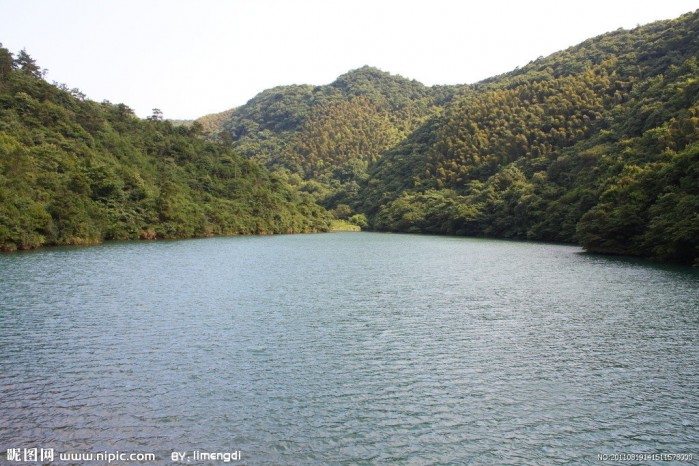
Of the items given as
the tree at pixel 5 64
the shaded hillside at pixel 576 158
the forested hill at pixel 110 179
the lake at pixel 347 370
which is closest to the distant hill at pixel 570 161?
the shaded hillside at pixel 576 158

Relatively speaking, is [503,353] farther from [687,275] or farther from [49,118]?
[49,118]

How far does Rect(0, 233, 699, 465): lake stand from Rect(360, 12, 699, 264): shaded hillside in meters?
20.5

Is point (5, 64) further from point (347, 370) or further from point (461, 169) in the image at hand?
point (461, 169)

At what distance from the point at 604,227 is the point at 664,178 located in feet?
24.7

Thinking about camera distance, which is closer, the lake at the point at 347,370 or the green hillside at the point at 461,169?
the lake at the point at 347,370

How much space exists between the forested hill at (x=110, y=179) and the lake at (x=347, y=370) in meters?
23.0

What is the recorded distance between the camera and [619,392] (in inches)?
595

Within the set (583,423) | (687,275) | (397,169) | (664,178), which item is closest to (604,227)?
(664,178)

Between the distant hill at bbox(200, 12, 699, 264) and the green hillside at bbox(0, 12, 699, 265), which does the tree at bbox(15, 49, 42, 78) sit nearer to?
the green hillside at bbox(0, 12, 699, 265)

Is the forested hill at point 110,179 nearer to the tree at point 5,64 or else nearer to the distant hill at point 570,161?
the tree at point 5,64

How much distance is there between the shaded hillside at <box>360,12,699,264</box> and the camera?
51.2 metres

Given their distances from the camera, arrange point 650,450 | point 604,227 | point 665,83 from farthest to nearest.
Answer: point 665,83 < point 604,227 < point 650,450

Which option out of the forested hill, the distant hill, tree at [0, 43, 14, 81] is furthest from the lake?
tree at [0, 43, 14, 81]

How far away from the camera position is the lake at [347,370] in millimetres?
11797
